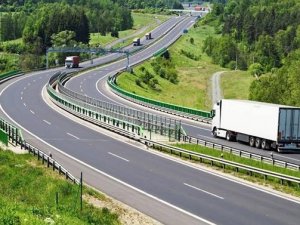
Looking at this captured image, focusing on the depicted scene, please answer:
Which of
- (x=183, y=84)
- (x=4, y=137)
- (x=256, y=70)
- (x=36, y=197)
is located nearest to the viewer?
(x=36, y=197)

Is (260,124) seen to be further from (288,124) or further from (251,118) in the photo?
(288,124)

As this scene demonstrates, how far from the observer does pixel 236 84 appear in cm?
14625

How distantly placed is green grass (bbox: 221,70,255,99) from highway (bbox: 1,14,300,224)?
7311 cm

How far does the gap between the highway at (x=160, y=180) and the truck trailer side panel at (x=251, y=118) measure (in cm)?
619

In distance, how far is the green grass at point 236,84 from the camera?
133250mm

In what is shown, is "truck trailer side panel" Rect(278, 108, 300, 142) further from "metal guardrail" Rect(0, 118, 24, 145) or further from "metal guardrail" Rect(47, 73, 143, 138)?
"metal guardrail" Rect(0, 118, 24, 145)

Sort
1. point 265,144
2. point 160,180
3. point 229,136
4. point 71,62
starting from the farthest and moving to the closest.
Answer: point 71,62, point 229,136, point 265,144, point 160,180

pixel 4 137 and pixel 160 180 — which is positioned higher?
pixel 160 180

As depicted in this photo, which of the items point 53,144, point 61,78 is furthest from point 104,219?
point 61,78

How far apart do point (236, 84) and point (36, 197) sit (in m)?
115

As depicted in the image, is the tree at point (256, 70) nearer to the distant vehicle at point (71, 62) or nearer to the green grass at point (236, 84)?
the green grass at point (236, 84)

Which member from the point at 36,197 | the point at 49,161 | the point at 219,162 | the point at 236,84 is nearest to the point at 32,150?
the point at 49,161

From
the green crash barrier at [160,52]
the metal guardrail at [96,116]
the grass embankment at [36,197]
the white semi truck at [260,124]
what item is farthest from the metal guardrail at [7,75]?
the grass embankment at [36,197]

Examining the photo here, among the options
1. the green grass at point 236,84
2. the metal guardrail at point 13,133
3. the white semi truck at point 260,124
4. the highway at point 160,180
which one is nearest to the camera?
the highway at point 160,180
